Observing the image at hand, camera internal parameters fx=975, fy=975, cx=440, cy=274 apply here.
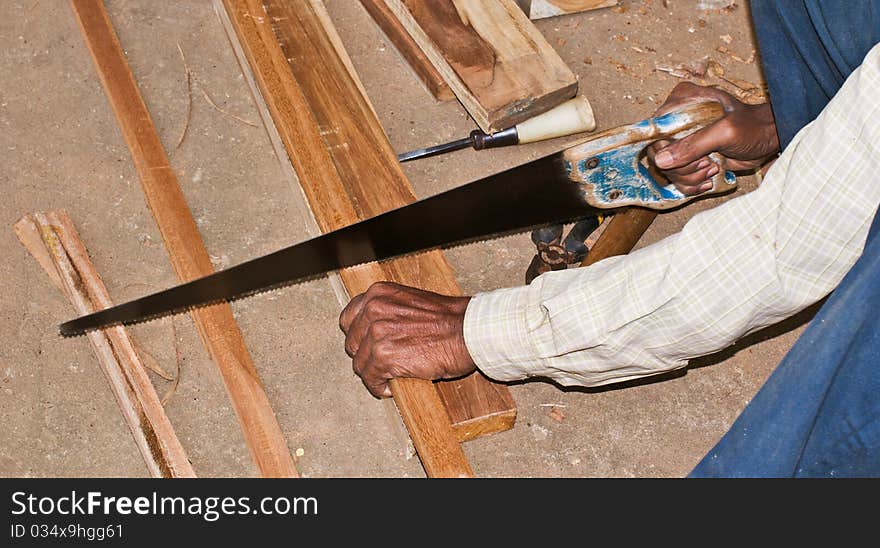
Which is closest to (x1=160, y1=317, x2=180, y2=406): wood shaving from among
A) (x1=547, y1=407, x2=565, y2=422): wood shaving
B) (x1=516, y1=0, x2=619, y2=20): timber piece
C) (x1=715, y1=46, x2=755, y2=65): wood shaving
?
(x1=547, y1=407, x2=565, y2=422): wood shaving

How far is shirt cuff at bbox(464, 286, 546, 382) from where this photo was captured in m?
2.55

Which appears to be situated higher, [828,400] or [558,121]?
[828,400]

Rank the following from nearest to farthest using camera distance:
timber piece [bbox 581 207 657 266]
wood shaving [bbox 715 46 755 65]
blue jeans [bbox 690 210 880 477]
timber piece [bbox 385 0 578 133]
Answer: blue jeans [bbox 690 210 880 477] → timber piece [bbox 581 207 657 266] → timber piece [bbox 385 0 578 133] → wood shaving [bbox 715 46 755 65]

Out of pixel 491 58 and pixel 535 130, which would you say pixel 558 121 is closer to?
pixel 535 130

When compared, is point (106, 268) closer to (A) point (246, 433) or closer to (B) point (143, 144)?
(B) point (143, 144)

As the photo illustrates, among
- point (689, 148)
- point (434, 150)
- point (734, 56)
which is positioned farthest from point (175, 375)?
point (734, 56)

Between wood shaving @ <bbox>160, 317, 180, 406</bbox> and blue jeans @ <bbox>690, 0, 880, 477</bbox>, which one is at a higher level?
blue jeans @ <bbox>690, 0, 880, 477</bbox>

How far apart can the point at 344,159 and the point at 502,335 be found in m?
1.11

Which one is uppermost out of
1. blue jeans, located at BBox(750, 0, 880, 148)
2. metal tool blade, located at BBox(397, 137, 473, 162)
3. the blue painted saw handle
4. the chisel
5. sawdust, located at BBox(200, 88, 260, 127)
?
blue jeans, located at BBox(750, 0, 880, 148)

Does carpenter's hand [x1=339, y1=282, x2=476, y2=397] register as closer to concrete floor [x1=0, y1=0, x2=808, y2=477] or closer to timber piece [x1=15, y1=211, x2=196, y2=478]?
concrete floor [x1=0, y1=0, x2=808, y2=477]

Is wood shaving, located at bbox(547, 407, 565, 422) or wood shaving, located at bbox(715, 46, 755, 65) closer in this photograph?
wood shaving, located at bbox(547, 407, 565, 422)

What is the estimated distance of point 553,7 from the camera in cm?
436

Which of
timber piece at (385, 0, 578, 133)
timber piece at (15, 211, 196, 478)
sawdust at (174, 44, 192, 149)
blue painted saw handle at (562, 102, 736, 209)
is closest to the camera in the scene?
blue painted saw handle at (562, 102, 736, 209)

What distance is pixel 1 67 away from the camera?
13.0 feet
